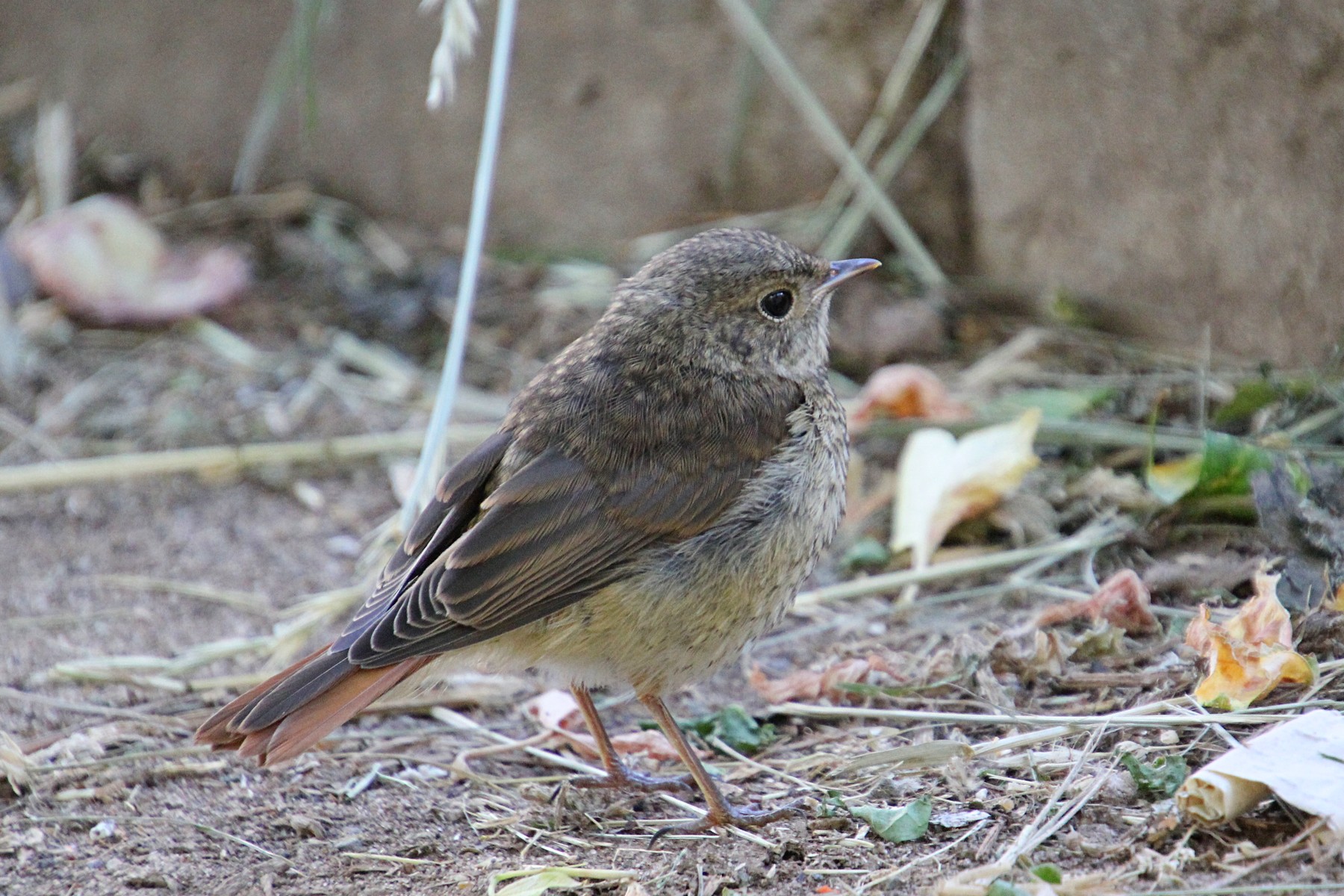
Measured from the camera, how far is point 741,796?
3572 mm

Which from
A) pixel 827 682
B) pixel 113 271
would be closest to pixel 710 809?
pixel 827 682

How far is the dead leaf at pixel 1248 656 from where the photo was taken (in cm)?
316

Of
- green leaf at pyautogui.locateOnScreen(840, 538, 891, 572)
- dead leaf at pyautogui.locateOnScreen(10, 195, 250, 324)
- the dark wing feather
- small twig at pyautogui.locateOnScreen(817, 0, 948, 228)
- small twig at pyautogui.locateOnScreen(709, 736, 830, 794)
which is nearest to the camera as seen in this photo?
small twig at pyautogui.locateOnScreen(709, 736, 830, 794)

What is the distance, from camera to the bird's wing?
336 centimetres

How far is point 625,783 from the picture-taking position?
3744 millimetres

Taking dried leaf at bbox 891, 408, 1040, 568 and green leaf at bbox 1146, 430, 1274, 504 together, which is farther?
dried leaf at bbox 891, 408, 1040, 568

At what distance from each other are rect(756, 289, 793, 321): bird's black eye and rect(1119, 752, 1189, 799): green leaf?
1548 mm

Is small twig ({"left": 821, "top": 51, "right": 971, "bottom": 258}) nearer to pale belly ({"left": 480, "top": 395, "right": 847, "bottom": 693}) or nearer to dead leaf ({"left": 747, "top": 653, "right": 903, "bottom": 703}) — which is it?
dead leaf ({"left": 747, "top": 653, "right": 903, "bottom": 703})

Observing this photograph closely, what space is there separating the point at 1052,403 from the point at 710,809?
2295 mm

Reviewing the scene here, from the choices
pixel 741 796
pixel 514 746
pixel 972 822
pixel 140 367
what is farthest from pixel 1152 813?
pixel 140 367

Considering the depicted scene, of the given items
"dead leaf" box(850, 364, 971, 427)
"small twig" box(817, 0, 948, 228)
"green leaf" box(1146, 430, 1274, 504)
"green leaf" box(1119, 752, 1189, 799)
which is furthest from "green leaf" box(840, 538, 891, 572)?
"small twig" box(817, 0, 948, 228)

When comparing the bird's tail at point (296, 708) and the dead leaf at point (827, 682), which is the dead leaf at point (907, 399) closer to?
the dead leaf at point (827, 682)

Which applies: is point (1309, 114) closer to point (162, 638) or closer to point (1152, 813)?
point (1152, 813)

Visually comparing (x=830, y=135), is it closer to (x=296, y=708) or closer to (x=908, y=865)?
(x=296, y=708)
